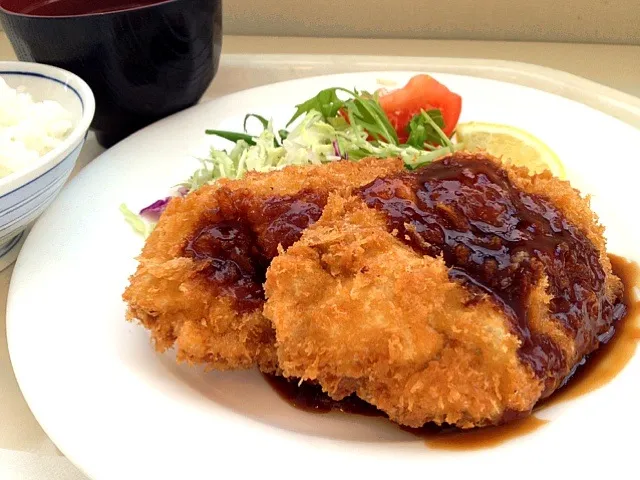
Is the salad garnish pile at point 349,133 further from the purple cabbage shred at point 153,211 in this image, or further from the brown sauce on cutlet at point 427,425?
the brown sauce on cutlet at point 427,425

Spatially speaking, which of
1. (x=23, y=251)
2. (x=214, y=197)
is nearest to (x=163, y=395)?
(x=214, y=197)

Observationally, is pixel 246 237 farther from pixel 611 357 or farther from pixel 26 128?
pixel 611 357

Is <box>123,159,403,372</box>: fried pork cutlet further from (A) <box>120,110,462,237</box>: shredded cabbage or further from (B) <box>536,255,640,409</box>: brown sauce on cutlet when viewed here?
(B) <box>536,255,640,409</box>: brown sauce on cutlet

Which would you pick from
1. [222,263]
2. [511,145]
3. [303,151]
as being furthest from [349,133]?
[222,263]

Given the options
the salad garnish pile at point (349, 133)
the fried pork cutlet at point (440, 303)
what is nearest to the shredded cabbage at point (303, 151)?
the salad garnish pile at point (349, 133)

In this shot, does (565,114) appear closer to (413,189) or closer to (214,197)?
(413,189)

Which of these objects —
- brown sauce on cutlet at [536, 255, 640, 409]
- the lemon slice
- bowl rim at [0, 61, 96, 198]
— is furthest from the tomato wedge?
bowl rim at [0, 61, 96, 198]
